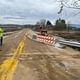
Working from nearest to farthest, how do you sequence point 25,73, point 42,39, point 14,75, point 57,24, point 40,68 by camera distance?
point 14,75
point 25,73
point 40,68
point 42,39
point 57,24

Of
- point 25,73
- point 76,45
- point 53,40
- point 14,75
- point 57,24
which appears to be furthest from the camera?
point 57,24

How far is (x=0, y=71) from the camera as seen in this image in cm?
1322

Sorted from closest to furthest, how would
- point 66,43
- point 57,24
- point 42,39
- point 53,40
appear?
point 66,43 < point 53,40 < point 42,39 < point 57,24

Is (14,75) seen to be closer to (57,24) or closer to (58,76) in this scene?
(58,76)

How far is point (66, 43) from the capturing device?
31922 millimetres

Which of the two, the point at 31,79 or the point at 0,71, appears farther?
the point at 0,71

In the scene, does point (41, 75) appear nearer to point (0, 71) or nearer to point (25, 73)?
point (25, 73)

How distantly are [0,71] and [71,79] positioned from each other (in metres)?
3.27

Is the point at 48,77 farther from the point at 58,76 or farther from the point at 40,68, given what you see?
the point at 40,68

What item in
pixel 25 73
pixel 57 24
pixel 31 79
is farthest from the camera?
pixel 57 24

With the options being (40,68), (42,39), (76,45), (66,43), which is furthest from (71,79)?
(42,39)

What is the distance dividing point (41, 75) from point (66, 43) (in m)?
19.6

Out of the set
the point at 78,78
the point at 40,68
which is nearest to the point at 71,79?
the point at 78,78

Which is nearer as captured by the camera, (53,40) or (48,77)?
(48,77)
